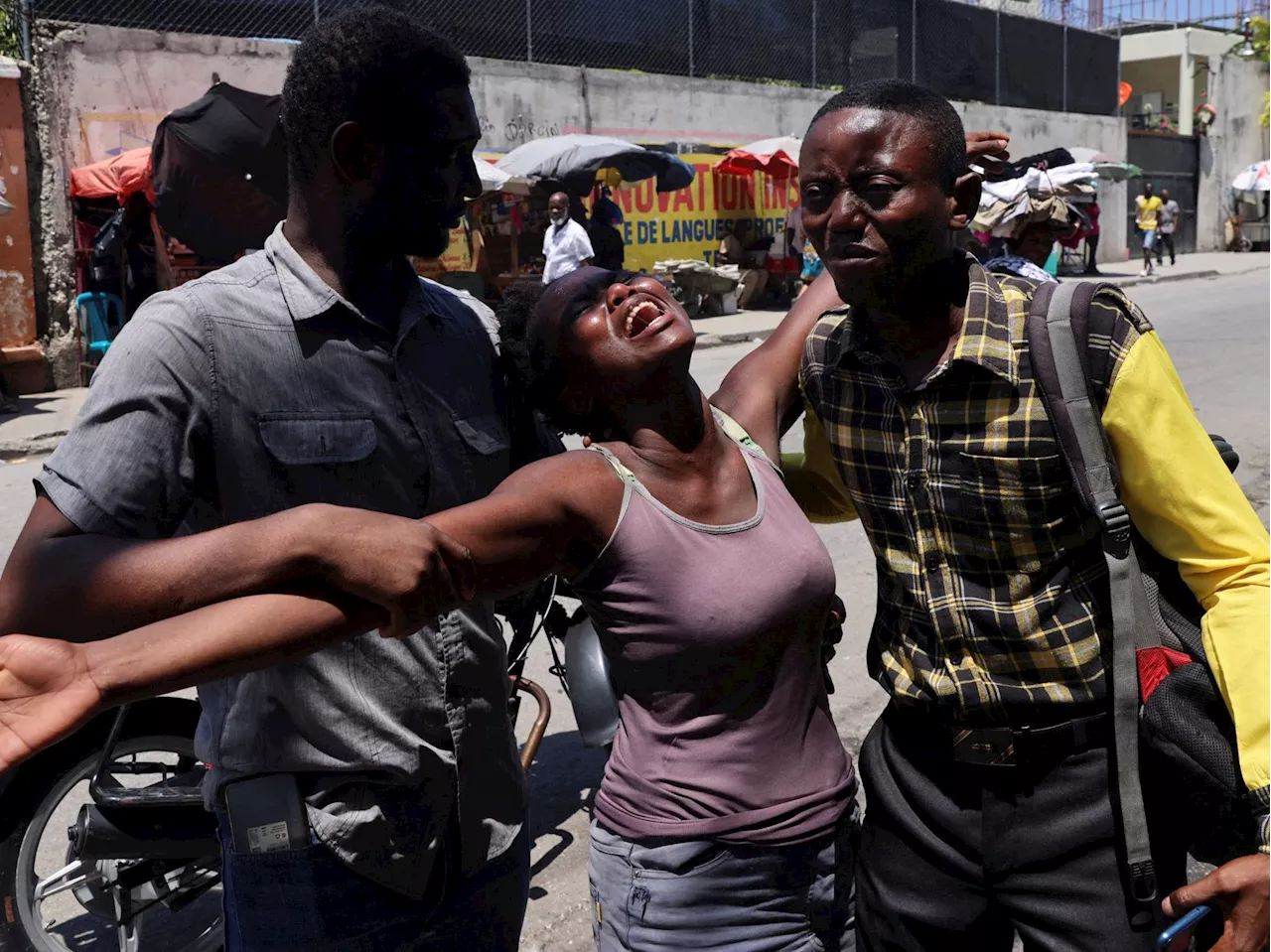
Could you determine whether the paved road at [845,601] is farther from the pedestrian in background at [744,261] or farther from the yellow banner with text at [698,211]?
the pedestrian in background at [744,261]

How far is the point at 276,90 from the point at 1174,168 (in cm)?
2506

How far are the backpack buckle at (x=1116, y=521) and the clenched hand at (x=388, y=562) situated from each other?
2.86 ft

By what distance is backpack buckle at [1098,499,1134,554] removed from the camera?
170 cm

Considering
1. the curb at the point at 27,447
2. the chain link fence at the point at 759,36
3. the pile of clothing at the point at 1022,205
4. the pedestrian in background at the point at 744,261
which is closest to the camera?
the pile of clothing at the point at 1022,205

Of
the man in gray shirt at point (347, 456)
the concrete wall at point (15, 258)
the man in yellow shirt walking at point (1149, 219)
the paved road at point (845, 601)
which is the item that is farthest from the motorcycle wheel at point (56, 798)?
the man in yellow shirt walking at point (1149, 219)

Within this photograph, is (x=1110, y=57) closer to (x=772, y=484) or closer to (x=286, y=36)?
(x=286, y=36)

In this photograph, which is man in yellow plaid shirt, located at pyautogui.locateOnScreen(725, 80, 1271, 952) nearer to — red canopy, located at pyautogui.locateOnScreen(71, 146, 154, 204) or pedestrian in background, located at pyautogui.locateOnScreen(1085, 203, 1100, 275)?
red canopy, located at pyautogui.locateOnScreen(71, 146, 154, 204)

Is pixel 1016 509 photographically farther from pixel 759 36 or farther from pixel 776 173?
pixel 759 36

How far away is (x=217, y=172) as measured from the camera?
6.95 metres

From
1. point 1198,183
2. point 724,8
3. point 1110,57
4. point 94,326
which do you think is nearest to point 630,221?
point 724,8

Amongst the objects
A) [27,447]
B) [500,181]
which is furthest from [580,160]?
[27,447]

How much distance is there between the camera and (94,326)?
12688 millimetres

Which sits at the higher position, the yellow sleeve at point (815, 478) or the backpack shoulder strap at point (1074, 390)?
the backpack shoulder strap at point (1074, 390)

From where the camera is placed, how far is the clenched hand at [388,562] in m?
1.46
